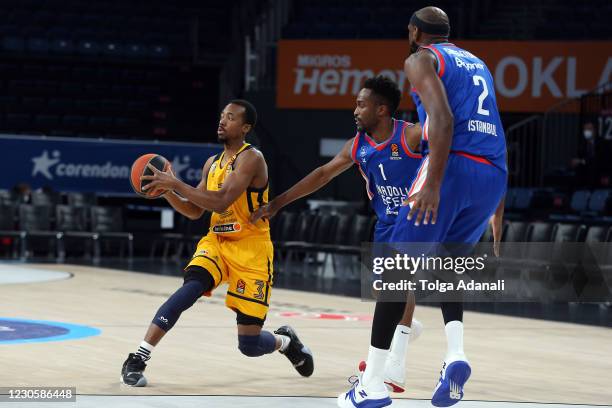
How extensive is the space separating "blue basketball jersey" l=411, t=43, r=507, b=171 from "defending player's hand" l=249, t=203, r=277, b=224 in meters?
1.39

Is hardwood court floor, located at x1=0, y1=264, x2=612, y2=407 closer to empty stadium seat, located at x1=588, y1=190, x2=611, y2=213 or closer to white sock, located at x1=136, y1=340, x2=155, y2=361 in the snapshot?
white sock, located at x1=136, y1=340, x2=155, y2=361

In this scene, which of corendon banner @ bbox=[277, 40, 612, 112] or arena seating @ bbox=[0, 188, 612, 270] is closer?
arena seating @ bbox=[0, 188, 612, 270]

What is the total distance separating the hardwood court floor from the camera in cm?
600

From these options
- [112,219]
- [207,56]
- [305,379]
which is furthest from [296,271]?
[305,379]

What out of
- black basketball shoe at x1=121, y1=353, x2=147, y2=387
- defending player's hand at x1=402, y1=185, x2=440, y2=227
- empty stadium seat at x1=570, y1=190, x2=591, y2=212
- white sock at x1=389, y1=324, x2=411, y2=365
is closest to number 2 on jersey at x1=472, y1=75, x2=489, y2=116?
defending player's hand at x1=402, y1=185, x2=440, y2=227

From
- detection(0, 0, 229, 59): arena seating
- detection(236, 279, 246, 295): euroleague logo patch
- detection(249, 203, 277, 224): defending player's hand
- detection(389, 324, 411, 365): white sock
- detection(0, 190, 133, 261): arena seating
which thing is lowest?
detection(0, 190, 133, 261): arena seating

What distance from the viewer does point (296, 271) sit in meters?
17.4

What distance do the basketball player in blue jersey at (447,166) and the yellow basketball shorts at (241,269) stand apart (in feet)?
4.46

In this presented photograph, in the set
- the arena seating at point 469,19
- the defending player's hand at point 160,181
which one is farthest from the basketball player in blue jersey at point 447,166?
the arena seating at point 469,19

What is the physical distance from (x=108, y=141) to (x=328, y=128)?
4133mm

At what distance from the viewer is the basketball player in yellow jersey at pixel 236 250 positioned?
593cm

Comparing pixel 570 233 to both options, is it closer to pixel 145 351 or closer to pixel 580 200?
pixel 580 200

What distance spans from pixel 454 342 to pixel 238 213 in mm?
1765

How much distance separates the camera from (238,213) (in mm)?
6102
